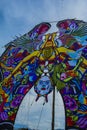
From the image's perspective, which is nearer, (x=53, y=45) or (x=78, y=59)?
(x=78, y=59)

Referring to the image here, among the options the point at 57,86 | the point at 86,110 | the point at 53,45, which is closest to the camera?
the point at 86,110

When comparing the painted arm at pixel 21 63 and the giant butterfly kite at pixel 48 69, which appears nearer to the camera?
the giant butterfly kite at pixel 48 69

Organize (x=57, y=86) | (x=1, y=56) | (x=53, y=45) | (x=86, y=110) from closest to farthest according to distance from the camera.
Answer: (x=86, y=110) < (x=57, y=86) < (x=53, y=45) < (x=1, y=56)

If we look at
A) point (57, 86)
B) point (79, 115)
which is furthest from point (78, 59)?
point (79, 115)

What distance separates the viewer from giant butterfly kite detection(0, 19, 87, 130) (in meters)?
16.4

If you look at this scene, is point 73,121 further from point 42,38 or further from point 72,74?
point 42,38

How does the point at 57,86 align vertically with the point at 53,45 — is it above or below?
below

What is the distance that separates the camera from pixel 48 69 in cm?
1786

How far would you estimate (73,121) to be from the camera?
633 inches

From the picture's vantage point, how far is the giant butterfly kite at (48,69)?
53.9 ft

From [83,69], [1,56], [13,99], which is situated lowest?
[13,99]

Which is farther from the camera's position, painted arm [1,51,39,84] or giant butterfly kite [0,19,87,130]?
painted arm [1,51,39,84]

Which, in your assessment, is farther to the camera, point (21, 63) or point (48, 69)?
point (21, 63)

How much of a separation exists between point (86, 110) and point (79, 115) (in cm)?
40
